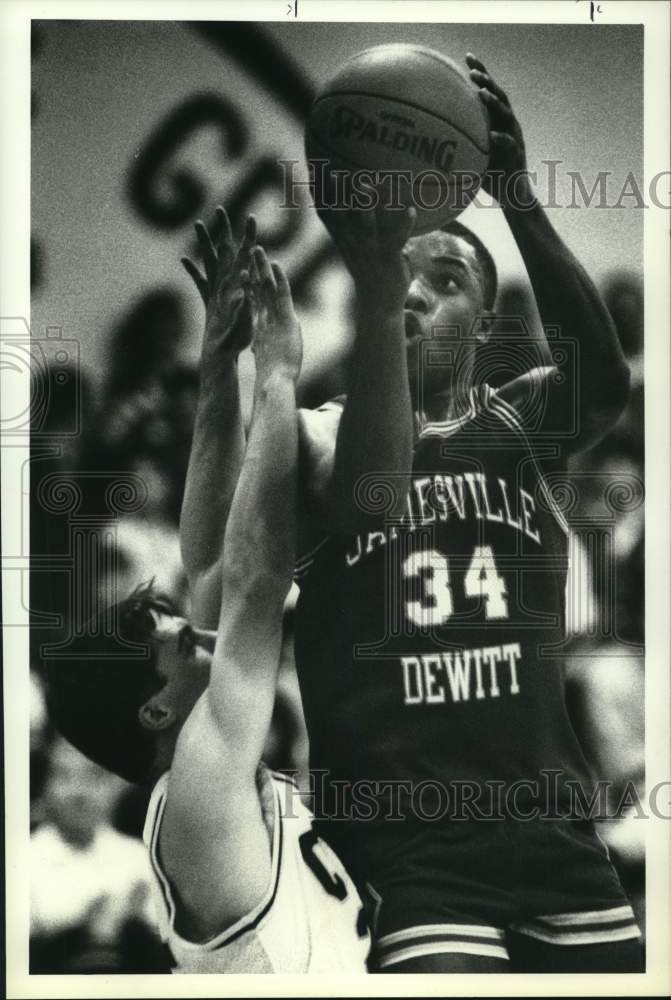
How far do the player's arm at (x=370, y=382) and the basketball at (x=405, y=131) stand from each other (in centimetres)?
5

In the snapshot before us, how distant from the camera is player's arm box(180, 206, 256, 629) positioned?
1.66 metres

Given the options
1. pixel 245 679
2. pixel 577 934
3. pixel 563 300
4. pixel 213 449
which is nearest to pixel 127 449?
pixel 213 449

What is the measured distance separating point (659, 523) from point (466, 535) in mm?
323

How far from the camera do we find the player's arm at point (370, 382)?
164cm

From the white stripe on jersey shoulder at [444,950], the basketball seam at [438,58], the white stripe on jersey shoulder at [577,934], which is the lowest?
the white stripe on jersey shoulder at [444,950]

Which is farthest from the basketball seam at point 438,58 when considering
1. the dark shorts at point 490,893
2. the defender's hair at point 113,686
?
the dark shorts at point 490,893

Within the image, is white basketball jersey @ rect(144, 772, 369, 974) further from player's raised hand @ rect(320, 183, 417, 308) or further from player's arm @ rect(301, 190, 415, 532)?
player's raised hand @ rect(320, 183, 417, 308)

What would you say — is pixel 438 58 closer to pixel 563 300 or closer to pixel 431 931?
pixel 563 300

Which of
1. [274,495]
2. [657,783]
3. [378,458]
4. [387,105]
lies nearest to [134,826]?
[274,495]

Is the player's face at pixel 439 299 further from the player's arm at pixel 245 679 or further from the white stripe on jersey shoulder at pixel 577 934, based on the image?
the white stripe on jersey shoulder at pixel 577 934

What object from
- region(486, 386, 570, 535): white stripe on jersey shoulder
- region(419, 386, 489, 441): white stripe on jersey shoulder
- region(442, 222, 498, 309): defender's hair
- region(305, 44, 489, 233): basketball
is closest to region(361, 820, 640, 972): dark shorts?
region(486, 386, 570, 535): white stripe on jersey shoulder

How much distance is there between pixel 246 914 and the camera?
1.62 metres

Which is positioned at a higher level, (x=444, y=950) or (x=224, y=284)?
(x=224, y=284)

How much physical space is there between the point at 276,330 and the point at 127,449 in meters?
0.31
